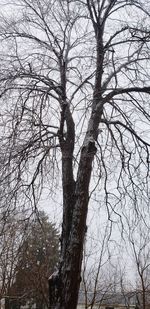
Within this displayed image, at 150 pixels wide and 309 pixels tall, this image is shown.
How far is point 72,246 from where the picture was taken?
4934mm

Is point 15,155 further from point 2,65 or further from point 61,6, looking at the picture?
point 61,6

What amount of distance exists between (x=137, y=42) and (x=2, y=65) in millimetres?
2129

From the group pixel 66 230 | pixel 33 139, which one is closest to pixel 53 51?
pixel 33 139

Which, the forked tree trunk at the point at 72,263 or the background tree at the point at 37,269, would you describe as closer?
the forked tree trunk at the point at 72,263

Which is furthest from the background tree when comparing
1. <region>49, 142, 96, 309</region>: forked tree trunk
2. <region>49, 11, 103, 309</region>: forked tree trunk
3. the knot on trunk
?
the knot on trunk

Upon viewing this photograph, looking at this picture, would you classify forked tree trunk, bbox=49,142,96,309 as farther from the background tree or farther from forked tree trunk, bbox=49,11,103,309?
the background tree

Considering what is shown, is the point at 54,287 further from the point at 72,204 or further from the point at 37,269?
the point at 37,269

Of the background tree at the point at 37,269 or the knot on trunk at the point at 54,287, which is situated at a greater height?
the background tree at the point at 37,269

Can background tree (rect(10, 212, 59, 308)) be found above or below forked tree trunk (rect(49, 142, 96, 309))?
above

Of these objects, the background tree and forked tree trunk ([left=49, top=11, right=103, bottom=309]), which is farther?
the background tree

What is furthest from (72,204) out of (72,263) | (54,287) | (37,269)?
(37,269)

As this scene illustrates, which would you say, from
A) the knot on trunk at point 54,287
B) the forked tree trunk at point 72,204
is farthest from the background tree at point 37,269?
the knot on trunk at point 54,287

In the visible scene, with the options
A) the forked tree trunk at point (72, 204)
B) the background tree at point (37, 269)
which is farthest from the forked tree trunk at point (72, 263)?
the background tree at point (37, 269)

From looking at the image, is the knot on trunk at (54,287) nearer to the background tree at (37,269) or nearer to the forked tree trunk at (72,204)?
the forked tree trunk at (72,204)
